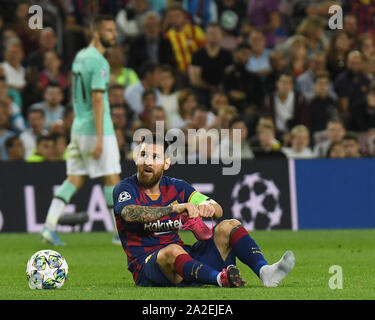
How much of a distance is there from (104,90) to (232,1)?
7974 mm

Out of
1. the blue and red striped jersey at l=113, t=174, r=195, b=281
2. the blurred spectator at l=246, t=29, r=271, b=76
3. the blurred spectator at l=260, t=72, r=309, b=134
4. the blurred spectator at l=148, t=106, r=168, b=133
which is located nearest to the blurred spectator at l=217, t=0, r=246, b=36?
the blurred spectator at l=246, t=29, r=271, b=76

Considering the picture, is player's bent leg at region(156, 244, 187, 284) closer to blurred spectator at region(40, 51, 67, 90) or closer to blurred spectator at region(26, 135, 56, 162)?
blurred spectator at region(26, 135, 56, 162)

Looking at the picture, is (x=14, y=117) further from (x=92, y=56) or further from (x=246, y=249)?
(x=246, y=249)

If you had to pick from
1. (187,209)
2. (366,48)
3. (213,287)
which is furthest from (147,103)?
(187,209)

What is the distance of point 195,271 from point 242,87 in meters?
11.2

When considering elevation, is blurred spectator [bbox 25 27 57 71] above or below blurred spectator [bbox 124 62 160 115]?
above

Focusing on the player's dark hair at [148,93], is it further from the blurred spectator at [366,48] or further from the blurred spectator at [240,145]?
the blurred spectator at [366,48]

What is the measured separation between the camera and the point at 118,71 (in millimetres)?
19312

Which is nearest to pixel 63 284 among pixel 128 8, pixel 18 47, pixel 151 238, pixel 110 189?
pixel 151 238

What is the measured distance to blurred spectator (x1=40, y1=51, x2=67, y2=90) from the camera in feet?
62.2

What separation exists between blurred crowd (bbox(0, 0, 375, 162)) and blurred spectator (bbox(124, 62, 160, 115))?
24mm

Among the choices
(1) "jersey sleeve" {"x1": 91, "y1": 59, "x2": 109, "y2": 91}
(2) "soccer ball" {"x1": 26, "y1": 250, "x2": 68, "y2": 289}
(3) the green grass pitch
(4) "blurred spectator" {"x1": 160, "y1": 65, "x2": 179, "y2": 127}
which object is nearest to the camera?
(3) the green grass pitch

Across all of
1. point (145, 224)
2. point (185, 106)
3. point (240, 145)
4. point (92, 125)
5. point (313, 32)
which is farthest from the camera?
point (313, 32)
